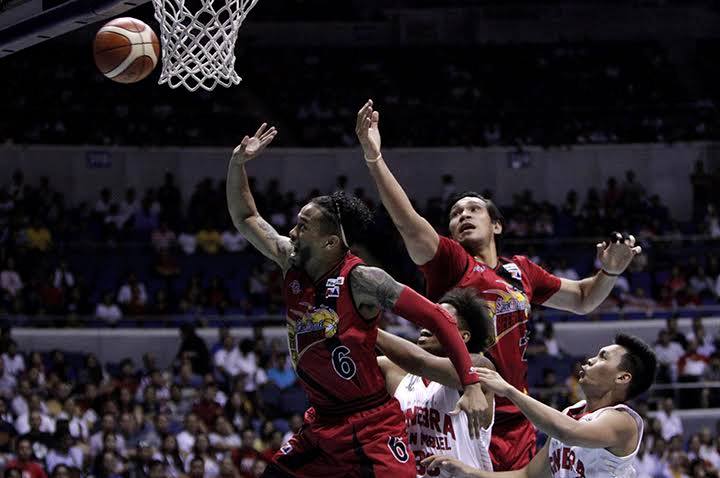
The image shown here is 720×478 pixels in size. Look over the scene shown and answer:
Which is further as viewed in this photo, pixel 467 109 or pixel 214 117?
pixel 467 109

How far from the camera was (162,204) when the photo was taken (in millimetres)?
18266

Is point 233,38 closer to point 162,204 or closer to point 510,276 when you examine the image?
point 510,276

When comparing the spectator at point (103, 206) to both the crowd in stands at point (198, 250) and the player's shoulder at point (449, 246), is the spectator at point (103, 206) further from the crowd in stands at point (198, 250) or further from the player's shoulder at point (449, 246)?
the player's shoulder at point (449, 246)

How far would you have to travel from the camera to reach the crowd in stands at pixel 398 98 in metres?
19.4

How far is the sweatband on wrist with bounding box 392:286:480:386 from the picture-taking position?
4391 millimetres

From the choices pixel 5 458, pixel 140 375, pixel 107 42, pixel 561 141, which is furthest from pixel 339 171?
pixel 107 42

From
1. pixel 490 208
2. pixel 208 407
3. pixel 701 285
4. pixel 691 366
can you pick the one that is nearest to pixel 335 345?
pixel 490 208

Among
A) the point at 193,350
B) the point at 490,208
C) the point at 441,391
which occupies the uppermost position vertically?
the point at 490,208

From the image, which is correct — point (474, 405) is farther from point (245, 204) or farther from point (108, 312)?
point (108, 312)

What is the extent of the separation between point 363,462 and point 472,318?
3.04 feet

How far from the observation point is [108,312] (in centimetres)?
1553

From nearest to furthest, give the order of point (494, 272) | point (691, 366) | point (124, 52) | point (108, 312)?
point (494, 272) → point (124, 52) → point (691, 366) → point (108, 312)

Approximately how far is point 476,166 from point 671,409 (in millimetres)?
7571

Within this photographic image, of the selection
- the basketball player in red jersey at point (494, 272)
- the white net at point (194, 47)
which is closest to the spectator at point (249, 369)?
the white net at point (194, 47)
